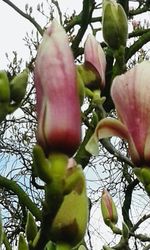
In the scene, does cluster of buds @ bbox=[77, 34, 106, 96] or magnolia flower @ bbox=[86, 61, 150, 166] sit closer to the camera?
magnolia flower @ bbox=[86, 61, 150, 166]

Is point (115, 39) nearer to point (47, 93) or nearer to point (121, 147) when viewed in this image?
point (47, 93)

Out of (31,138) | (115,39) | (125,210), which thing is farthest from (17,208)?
(115,39)

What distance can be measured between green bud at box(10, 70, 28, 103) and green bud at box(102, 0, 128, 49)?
33cm

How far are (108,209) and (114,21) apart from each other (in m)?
0.63

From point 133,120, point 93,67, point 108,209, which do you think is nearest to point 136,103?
point 133,120

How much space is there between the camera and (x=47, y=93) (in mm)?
788

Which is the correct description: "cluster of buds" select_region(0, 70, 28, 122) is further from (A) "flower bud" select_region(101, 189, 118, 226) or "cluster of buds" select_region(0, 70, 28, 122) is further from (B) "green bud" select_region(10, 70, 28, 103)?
(A) "flower bud" select_region(101, 189, 118, 226)

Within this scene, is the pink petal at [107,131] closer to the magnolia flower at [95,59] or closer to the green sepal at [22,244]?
the green sepal at [22,244]

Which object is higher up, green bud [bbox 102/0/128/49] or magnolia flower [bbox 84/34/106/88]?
green bud [bbox 102/0/128/49]

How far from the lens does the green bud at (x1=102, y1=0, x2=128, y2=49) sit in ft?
4.20

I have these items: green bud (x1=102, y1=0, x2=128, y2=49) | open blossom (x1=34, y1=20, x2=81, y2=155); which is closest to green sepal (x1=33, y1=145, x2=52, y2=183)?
open blossom (x1=34, y1=20, x2=81, y2=155)

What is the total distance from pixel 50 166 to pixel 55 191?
30 mm

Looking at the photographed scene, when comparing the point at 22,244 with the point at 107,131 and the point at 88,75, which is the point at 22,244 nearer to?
the point at 107,131

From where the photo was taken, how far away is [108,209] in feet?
5.78
